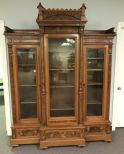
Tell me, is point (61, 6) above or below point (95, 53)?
above

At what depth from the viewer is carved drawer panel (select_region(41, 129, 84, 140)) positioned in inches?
111

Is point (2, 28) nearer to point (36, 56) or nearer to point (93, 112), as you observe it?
point (36, 56)

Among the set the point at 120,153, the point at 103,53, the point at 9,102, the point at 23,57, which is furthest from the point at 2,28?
the point at 120,153

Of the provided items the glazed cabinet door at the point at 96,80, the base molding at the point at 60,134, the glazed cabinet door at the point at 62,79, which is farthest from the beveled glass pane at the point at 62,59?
the base molding at the point at 60,134

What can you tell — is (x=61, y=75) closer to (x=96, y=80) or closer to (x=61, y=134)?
(x=96, y=80)

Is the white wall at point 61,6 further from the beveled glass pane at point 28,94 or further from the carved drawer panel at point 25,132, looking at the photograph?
the carved drawer panel at point 25,132

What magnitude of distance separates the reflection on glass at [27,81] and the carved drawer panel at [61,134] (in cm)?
38

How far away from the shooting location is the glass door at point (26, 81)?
279 centimetres

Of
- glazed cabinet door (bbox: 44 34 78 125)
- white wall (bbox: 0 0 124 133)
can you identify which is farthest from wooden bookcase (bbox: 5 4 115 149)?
white wall (bbox: 0 0 124 133)

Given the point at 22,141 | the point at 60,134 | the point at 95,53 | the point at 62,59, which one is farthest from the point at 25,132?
the point at 95,53

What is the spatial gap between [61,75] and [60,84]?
158 mm

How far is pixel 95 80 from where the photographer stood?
3.02 m

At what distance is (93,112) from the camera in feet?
10.1

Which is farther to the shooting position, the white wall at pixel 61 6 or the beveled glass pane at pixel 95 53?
the white wall at pixel 61 6
